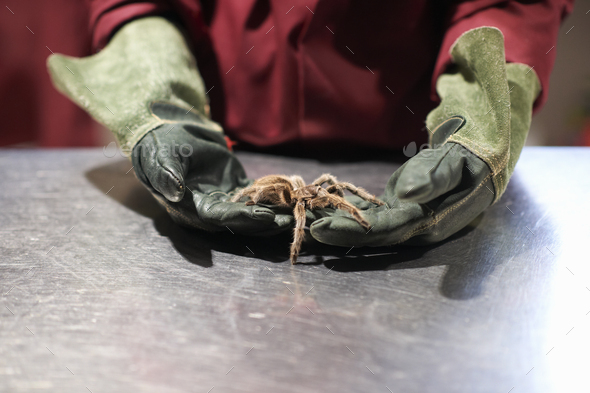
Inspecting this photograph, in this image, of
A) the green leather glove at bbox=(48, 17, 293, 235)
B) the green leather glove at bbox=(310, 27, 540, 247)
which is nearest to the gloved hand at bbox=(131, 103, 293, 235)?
the green leather glove at bbox=(48, 17, 293, 235)

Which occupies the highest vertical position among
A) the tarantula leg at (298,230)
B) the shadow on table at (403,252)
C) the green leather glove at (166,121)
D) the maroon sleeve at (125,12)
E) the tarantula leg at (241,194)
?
the maroon sleeve at (125,12)

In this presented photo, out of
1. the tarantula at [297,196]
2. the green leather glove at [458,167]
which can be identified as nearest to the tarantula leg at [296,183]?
the tarantula at [297,196]

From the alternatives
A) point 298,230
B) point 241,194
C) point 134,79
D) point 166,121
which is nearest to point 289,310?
point 298,230

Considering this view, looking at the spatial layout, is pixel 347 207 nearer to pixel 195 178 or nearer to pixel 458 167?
pixel 458 167

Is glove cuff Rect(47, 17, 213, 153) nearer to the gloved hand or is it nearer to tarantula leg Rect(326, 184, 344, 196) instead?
the gloved hand

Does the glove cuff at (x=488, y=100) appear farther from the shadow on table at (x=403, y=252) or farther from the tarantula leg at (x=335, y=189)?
the tarantula leg at (x=335, y=189)
